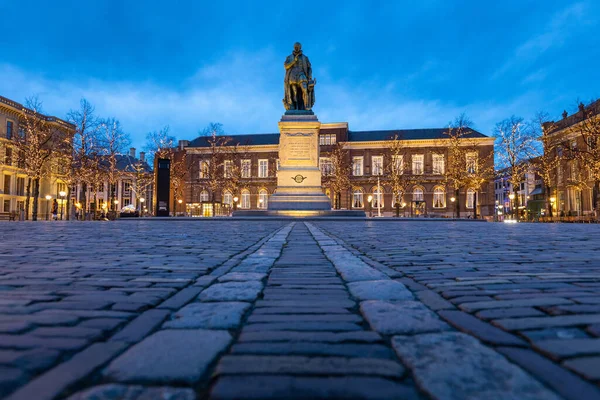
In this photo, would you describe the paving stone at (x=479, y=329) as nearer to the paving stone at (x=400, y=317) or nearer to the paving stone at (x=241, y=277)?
the paving stone at (x=400, y=317)

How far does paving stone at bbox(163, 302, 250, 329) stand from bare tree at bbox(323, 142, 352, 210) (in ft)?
155

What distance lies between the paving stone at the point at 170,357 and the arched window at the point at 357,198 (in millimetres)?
57106

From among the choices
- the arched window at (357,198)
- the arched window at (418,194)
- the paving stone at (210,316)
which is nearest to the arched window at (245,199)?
the arched window at (357,198)

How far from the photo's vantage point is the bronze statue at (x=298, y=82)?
2219cm

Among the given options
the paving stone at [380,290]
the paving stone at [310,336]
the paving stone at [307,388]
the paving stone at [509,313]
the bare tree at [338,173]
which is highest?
the bare tree at [338,173]

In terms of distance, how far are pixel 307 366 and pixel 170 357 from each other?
19.0 inches

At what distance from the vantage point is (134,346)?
1.58 meters

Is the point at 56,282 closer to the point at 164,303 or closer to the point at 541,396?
the point at 164,303

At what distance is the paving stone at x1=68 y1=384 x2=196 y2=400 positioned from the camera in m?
1.16

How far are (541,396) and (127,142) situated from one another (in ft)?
155

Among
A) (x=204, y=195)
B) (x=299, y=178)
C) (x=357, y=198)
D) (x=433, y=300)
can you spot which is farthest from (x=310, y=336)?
(x=204, y=195)

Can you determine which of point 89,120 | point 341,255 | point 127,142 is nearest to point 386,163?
point 127,142

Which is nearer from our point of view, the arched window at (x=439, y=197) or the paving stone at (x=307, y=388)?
the paving stone at (x=307, y=388)

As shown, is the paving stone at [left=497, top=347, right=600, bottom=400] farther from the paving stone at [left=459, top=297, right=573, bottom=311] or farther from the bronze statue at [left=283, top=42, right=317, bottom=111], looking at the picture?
the bronze statue at [left=283, top=42, right=317, bottom=111]
